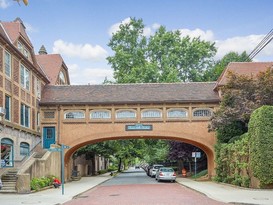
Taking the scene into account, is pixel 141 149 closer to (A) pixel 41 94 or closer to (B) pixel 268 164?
(A) pixel 41 94

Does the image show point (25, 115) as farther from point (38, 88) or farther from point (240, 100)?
point (240, 100)

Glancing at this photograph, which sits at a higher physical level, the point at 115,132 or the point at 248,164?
the point at 115,132

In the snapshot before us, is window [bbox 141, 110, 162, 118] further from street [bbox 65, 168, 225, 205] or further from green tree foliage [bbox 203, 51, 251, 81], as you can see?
green tree foliage [bbox 203, 51, 251, 81]

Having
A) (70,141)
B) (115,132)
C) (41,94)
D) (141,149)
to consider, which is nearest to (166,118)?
(115,132)

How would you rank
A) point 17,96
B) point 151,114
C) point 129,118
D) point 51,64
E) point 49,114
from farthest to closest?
point 51,64 < point 49,114 < point 151,114 < point 129,118 < point 17,96

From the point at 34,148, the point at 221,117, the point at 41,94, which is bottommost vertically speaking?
the point at 34,148

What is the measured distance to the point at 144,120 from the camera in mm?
37906

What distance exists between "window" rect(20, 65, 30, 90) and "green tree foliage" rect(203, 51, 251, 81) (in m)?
31.5

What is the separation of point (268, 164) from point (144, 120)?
1588cm

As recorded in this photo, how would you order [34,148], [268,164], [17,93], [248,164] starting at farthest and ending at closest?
[34,148] < [17,93] < [248,164] < [268,164]

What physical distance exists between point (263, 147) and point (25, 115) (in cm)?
1822

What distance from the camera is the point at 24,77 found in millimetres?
33188

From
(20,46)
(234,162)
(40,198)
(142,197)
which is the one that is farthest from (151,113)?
(40,198)

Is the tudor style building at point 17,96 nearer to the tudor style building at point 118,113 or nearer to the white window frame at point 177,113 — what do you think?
Result: the tudor style building at point 118,113
